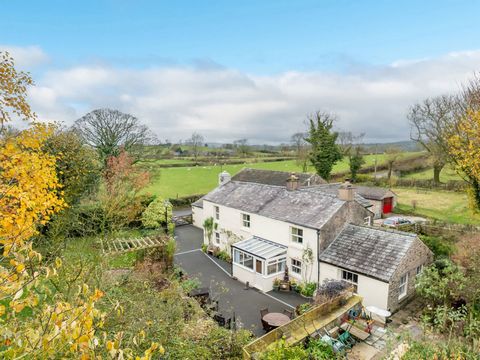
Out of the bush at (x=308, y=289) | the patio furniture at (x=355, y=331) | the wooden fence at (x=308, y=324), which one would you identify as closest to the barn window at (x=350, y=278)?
the wooden fence at (x=308, y=324)

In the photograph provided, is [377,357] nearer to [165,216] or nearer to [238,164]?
[165,216]

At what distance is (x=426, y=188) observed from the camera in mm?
48000

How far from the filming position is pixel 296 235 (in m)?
20.4

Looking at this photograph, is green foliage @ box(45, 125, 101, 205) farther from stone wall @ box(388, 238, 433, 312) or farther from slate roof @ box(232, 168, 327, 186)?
slate roof @ box(232, 168, 327, 186)

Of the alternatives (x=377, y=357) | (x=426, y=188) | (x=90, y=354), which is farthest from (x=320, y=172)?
(x=90, y=354)

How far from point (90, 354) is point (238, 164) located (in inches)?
3062

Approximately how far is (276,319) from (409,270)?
335 inches

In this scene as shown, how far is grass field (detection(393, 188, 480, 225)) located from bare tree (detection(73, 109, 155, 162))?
35.1 metres

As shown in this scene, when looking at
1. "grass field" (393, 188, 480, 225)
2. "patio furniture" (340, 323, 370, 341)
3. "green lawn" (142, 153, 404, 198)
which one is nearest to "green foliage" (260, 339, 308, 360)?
"patio furniture" (340, 323, 370, 341)

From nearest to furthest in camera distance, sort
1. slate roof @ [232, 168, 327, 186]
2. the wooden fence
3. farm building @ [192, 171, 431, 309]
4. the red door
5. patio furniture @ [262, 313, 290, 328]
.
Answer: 1. the wooden fence
2. patio furniture @ [262, 313, 290, 328]
3. farm building @ [192, 171, 431, 309]
4. slate roof @ [232, 168, 327, 186]
5. the red door

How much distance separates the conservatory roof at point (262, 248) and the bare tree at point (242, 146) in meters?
75.1

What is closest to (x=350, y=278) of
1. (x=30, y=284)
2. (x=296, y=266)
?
(x=296, y=266)

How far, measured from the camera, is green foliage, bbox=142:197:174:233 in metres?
31.6

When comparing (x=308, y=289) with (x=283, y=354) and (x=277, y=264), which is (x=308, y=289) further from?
(x=283, y=354)
